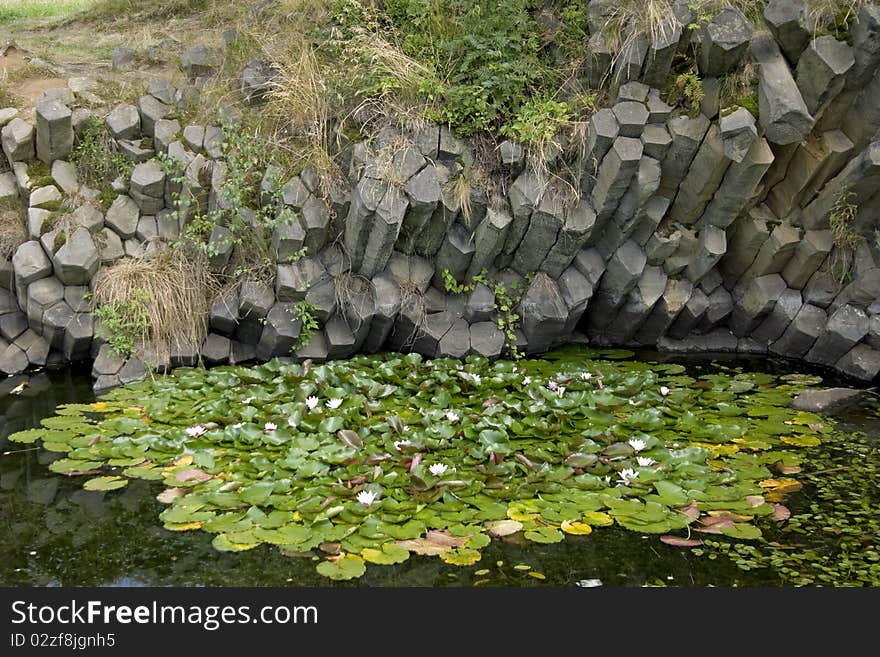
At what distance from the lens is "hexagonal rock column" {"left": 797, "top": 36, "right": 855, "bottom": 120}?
633 cm

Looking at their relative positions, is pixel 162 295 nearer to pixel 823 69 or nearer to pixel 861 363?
pixel 823 69

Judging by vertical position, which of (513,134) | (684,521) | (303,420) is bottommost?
(684,521)

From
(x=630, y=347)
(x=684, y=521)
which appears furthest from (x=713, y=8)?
(x=684, y=521)

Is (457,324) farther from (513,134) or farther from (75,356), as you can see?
(75,356)

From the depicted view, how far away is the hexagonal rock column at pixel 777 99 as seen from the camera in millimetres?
6371

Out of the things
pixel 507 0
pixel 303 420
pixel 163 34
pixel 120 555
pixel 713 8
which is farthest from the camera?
pixel 163 34

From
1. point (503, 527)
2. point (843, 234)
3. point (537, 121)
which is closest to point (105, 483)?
point (503, 527)

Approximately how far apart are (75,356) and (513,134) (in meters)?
3.82

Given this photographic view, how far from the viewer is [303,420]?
548 cm

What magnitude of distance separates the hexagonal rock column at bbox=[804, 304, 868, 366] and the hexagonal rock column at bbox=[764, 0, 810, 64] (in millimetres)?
2040

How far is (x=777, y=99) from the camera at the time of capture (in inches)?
251

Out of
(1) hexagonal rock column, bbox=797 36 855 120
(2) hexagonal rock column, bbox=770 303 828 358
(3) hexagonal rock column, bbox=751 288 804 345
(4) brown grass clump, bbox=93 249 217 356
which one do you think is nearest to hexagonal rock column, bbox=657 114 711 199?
(1) hexagonal rock column, bbox=797 36 855 120

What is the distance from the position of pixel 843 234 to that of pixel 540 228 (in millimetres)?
2406

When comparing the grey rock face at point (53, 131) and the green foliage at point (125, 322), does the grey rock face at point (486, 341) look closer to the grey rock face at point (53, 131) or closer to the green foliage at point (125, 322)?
the green foliage at point (125, 322)
